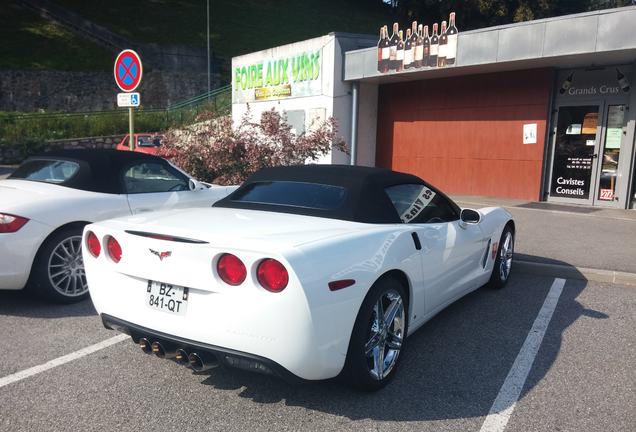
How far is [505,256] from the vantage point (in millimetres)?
5848

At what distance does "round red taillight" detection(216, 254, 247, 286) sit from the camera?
2936mm

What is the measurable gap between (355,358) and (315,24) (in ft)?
165

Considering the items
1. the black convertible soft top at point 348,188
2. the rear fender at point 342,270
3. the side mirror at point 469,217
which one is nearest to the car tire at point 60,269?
the black convertible soft top at point 348,188

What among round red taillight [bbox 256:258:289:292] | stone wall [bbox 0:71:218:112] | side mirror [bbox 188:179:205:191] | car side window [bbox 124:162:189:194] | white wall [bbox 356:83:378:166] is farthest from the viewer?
stone wall [bbox 0:71:218:112]

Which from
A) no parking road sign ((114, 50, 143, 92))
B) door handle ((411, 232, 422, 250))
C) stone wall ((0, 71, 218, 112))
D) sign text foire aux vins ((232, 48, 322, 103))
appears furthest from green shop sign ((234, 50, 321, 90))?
stone wall ((0, 71, 218, 112))

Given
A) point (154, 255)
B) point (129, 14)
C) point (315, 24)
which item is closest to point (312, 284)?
point (154, 255)

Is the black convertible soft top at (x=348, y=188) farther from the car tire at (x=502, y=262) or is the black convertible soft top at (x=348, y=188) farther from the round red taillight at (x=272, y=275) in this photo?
the car tire at (x=502, y=262)

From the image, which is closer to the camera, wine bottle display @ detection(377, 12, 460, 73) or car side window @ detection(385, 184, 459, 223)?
car side window @ detection(385, 184, 459, 223)

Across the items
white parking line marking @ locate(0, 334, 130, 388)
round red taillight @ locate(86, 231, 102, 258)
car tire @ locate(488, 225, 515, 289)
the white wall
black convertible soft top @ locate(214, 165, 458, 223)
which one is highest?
the white wall

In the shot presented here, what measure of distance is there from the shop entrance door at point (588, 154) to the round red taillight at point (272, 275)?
11.2 m

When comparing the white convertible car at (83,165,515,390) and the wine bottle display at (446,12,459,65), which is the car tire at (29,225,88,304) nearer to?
the white convertible car at (83,165,515,390)

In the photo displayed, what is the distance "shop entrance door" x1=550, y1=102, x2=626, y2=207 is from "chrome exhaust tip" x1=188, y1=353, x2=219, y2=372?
11.3m

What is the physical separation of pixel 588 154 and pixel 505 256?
778 centimetres

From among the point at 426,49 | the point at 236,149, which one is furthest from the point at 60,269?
the point at 426,49
